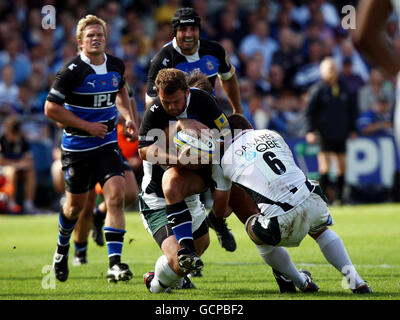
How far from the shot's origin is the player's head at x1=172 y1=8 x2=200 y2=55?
305 inches

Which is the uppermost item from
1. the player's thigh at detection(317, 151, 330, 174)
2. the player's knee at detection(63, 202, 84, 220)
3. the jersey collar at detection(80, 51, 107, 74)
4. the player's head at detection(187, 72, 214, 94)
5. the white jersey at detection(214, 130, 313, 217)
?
the jersey collar at detection(80, 51, 107, 74)

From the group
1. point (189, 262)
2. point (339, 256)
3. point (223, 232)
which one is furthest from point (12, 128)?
point (339, 256)

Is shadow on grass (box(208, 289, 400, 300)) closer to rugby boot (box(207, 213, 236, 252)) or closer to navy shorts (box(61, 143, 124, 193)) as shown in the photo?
rugby boot (box(207, 213, 236, 252))

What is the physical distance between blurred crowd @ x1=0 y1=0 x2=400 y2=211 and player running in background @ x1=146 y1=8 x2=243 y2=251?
8.08m

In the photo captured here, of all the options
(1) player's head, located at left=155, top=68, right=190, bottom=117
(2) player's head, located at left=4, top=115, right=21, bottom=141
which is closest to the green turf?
(1) player's head, located at left=155, top=68, right=190, bottom=117

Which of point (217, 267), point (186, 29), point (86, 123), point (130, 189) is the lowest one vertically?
point (217, 267)

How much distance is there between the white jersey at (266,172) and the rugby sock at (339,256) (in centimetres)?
49

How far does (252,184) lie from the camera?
5.61 metres

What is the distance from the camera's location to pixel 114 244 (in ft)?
22.5

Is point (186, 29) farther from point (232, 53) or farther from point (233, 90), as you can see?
point (232, 53)

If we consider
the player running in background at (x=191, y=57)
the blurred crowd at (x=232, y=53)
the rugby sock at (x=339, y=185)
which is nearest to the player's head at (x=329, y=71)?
the blurred crowd at (x=232, y=53)

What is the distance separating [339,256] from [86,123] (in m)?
2.90

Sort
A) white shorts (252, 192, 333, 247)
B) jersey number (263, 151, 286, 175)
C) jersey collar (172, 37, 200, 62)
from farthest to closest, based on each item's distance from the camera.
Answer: jersey collar (172, 37, 200, 62), jersey number (263, 151, 286, 175), white shorts (252, 192, 333, 247)

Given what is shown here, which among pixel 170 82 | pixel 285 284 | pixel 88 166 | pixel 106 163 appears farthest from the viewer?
pixel 88 166
